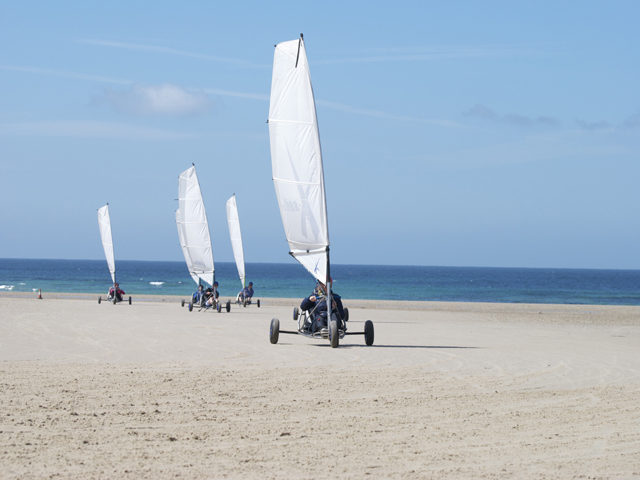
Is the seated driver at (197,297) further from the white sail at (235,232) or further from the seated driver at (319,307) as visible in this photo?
the seated driver at (319,307)

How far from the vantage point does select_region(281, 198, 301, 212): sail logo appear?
585 inches

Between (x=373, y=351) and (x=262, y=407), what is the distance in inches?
242

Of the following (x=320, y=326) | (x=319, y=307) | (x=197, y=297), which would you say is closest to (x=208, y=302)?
(x=197, y=297)

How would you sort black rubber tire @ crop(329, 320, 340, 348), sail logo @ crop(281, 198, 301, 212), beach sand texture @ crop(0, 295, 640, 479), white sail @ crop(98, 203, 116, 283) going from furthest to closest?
white sail @ crop(98, 203, 116, 283) → sail logo @ crop(281, 198, 301, 212) → black rubber tire @ crop(329, 320, 340, 348) → beach sand texture @ crop(0, 295, 640, 479)

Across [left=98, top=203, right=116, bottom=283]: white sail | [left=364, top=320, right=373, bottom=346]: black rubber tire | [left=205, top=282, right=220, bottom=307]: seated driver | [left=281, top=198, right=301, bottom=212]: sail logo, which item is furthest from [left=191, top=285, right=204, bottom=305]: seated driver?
[left=364, top=320, right=373, bottom=346]: black rubber tire

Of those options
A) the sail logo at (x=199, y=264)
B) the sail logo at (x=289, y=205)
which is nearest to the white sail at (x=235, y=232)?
the sail logo at (x=199, y=264)

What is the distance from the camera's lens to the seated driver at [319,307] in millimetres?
14677

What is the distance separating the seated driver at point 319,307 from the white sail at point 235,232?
21.5 meters

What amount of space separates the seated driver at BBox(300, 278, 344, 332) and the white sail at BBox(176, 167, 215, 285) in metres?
16.4

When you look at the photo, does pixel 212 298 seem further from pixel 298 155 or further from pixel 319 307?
pixel 298 155

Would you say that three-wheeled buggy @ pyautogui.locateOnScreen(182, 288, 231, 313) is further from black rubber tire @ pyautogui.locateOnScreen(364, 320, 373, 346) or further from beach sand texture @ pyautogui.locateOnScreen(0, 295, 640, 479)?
black rubber tire @ pyautogui.locateOnScreen(364, 320, 373, 346)

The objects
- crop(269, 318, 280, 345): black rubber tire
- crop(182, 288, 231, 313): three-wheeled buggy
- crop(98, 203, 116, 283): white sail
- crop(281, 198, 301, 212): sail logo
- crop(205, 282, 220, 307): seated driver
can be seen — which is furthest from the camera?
crop(98, 203, 116, 283): white sail

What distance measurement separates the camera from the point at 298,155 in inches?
581

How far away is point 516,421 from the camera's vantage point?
7309 mm
